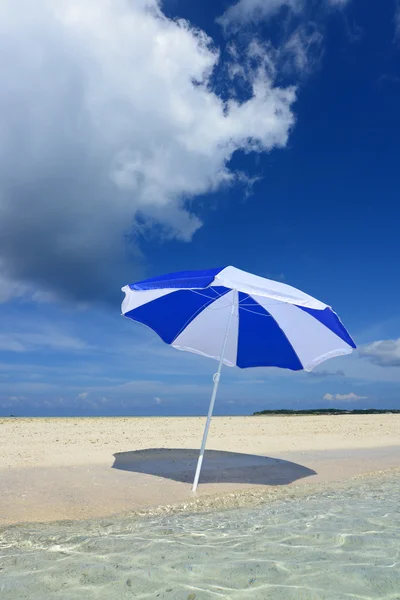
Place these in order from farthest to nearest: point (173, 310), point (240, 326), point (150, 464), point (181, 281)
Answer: point (150, 464) < point (240, 326) < point (173, 310) < point (181, 281)

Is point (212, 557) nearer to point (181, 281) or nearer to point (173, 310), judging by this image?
point (181, 281)

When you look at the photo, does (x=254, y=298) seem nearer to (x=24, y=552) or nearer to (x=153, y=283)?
(x=153, y=283)

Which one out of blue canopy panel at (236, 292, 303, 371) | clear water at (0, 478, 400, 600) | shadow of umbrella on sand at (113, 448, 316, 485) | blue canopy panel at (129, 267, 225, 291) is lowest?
clear water at (0, 478, 400, 600)

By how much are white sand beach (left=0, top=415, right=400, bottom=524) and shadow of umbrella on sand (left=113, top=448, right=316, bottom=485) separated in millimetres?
19

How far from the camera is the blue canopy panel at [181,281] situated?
6.82 meters

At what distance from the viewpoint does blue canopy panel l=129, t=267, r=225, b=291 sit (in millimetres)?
6820

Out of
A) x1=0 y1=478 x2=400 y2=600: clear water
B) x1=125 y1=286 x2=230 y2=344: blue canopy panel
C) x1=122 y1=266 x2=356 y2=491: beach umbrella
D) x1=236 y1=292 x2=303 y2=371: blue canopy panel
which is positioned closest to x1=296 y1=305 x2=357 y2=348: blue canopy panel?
x1=122 y1=266 x2=356 y2=491: beach umbrella

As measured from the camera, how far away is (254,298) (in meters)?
8.63

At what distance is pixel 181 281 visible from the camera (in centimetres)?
700

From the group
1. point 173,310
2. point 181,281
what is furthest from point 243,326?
point 181,281

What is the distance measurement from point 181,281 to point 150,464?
415cm

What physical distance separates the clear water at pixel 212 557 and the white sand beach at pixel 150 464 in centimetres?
96

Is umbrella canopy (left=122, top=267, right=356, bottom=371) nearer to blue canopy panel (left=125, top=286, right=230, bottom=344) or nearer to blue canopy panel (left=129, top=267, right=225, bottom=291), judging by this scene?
blue canopy panel (left=125, top=286, right=230, bottom=344)

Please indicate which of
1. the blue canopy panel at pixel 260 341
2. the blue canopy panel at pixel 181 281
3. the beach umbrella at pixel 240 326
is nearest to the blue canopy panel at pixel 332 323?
the beach umbrella at pixel 240 326
